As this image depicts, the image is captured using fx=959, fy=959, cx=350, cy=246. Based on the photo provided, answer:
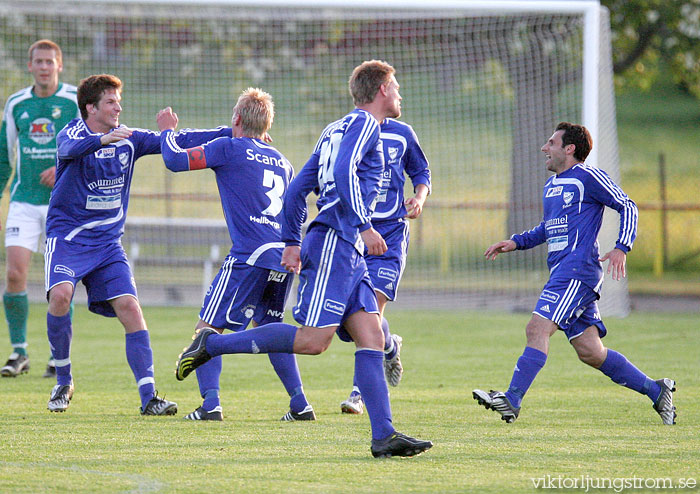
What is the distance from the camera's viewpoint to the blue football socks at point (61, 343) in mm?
6016

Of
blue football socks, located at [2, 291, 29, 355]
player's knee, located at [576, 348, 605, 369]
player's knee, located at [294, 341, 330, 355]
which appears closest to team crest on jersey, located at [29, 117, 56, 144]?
blue football socks, located at [2, 291, 29, 355]

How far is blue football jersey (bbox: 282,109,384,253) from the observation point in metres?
4.38

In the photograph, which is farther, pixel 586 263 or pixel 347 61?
pixel 347 61

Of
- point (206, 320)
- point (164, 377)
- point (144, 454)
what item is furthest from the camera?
point (164, 377)

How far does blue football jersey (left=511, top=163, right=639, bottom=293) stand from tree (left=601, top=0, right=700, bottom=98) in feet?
44.0

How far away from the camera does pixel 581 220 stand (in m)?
5.74

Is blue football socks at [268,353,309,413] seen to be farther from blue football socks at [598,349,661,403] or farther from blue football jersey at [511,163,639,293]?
blue football socks at [598,349,661,403]

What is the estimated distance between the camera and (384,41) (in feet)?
46.8

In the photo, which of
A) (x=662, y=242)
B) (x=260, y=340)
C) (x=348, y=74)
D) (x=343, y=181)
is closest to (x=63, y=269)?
(x=260, y=340)

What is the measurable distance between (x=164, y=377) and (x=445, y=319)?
568cm

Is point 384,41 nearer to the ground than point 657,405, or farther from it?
farther from it

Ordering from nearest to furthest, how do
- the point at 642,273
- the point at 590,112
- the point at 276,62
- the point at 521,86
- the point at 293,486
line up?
the point at 293,486
the point at 590,112
the point at 521,86
the point at 276,62
the point at 642,273

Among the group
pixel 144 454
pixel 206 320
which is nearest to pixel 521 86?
pixel 206 320

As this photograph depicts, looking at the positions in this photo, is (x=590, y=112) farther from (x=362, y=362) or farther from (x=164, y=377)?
(x=362, y=362)
